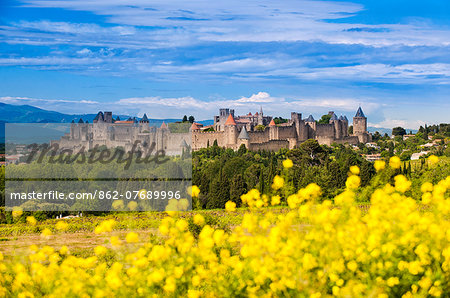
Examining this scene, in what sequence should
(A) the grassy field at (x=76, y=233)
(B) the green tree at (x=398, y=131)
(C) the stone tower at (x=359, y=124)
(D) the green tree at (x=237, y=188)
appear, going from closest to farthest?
1. (A) the grassy field at (x=76, y=233)
2. (D) the green tree at (x=237, y=188)
3. (C) the stone tower at (x=359, y=124)
4. (B) the green tree at (x=398, y=131)

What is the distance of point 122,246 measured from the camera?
5.74 metres

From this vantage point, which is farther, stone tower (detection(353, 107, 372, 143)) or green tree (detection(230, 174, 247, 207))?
A: stone tower (detection(353, 107, 372, 143))

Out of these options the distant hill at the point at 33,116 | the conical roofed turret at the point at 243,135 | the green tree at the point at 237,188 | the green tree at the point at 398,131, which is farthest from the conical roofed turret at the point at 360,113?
the green tree at the point at 237,188

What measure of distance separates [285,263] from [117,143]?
59.2 meters

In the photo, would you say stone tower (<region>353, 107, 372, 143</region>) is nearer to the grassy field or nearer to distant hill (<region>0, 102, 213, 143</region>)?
distant hill (<region>0, 102, 213, 143</region>)

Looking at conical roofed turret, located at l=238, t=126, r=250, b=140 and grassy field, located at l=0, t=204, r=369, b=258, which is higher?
conical roofed turret, located at l=238, t=126, r=250, b=140

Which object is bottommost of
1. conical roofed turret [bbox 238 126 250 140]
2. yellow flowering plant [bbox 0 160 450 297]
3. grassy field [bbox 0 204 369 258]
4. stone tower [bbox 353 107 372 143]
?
grassy field [bbox 0 204 369 258]

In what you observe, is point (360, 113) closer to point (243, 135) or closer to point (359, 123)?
point (359, 123)

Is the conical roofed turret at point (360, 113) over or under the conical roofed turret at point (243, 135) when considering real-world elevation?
over

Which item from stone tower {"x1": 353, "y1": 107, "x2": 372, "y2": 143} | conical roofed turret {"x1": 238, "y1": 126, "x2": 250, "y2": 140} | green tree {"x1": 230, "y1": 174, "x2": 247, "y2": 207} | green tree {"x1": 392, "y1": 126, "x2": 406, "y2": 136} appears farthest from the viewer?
green tree {"x1": 392, "y1": 126, "x2": 406, "y2": 136}

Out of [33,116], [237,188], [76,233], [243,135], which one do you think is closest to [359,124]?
[243,135]

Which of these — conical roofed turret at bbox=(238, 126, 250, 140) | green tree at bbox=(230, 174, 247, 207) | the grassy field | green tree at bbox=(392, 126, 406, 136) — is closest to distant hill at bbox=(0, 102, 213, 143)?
conical roofed turret at bbox=(238, 126, 250, 140)

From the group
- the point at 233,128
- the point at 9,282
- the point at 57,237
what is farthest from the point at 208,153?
the point at 9,282

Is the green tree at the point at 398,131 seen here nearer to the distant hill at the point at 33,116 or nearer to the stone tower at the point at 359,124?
the stone tower at the point at 359,124
